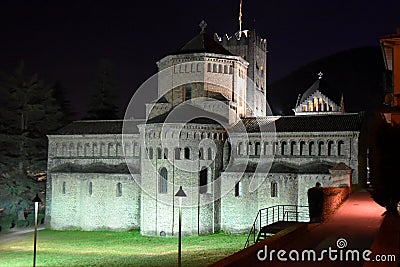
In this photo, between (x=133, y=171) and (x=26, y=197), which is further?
(x=26, y=197)

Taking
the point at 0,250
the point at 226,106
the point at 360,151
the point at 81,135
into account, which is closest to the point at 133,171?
the point at 81,135

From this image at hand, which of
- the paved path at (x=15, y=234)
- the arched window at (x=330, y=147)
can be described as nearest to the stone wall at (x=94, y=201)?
the paved path at (x=15, y=234)

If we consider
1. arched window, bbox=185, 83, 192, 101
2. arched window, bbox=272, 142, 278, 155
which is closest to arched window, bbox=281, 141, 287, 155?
arched window, bbox=272, 142, 278, 155

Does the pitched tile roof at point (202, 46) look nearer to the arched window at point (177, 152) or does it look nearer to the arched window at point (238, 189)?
the arched window at point (177, 152)

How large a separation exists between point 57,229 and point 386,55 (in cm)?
2762

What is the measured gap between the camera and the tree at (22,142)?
45281 mm

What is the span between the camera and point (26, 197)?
151ft

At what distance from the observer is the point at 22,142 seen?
154 feet

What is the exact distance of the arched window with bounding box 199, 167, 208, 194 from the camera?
35969 mm

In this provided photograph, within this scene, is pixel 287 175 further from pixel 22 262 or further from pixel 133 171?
pixel 22 262

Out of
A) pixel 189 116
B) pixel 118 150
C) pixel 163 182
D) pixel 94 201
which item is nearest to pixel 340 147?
pixel 189 116

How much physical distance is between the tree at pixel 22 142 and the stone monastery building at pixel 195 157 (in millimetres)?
4284

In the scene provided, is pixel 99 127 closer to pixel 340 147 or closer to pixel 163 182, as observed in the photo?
pixel 163 182

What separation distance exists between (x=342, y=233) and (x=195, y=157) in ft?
70.2
